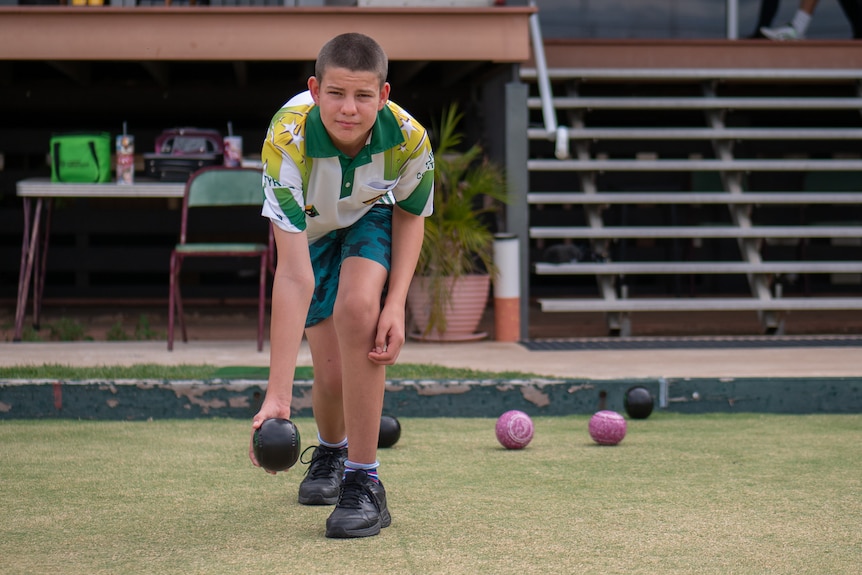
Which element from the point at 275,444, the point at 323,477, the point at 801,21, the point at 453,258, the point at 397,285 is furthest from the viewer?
the point at 801,21

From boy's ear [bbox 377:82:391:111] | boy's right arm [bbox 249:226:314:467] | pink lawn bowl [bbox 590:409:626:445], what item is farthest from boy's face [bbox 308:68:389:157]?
pink lawn bowl [bbox 590:409:626:445]

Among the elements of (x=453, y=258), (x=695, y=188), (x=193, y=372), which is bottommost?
(x=193, y=372)

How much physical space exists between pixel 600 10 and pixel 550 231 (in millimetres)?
3498

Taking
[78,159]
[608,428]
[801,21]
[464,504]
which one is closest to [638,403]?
[608,428]

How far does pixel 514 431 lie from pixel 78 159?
3.93m

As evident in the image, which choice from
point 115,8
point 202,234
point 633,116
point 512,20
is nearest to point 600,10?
point 633,116

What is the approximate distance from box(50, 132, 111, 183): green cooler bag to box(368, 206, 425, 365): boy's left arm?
13.8ft

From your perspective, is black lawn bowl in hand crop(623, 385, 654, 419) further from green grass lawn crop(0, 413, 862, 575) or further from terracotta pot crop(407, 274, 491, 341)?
terracotta pot crop(407, 274, 491, 341)

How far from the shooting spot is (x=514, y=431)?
3695 millimetres

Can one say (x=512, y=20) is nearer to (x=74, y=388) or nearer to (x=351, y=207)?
(x=74, y=388)

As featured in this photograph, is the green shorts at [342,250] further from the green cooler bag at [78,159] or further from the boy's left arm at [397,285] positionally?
the green cooler bag at [78,159]

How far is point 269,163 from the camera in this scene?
265cm

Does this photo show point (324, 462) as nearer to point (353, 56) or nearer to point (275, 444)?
point (275, 444)

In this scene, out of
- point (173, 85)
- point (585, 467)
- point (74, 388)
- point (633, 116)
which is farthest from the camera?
point (633, 116)
